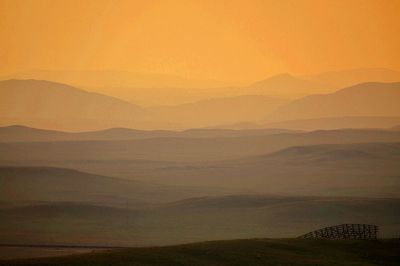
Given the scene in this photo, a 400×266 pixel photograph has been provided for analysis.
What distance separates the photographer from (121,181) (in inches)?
2532

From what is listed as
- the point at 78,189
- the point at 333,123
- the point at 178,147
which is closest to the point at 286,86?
the point at 333,123

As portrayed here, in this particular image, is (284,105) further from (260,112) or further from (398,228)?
(398,228)

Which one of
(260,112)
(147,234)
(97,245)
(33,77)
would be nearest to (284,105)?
(260,112)

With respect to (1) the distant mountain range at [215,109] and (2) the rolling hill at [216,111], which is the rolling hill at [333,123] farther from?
(2) the rolling hill at [216,111]

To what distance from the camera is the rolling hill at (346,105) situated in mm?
66938

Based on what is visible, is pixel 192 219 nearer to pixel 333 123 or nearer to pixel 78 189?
pixel 78 189

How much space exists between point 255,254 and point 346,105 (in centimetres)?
4356

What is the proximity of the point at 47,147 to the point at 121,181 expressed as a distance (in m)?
7.04

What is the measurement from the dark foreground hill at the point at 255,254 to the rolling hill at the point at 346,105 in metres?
35.9

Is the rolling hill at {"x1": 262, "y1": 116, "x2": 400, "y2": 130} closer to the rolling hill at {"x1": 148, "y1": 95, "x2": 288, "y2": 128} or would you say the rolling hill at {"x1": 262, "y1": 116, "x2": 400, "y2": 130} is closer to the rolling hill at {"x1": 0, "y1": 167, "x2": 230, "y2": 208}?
the rolling hill at {"x1": 148, "y1": 95, "x2": 288, "y2": 128}

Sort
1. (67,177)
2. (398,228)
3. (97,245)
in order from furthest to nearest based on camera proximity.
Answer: (67,177) < (398,228) < (97,245)

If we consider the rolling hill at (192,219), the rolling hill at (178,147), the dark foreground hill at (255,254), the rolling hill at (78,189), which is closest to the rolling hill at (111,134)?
the rolling hill at (178,147)

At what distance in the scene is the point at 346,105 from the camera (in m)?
71.4

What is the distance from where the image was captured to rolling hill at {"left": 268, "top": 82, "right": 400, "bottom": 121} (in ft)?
220
